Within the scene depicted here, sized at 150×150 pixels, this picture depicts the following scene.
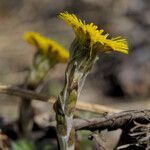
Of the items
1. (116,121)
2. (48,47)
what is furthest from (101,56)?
(116,121)

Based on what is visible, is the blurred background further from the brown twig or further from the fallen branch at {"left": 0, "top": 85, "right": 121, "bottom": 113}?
the brown twig

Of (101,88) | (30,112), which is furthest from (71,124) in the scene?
(101,88)

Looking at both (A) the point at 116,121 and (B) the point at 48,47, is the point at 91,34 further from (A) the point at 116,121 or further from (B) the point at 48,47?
(B) the point at 48,47

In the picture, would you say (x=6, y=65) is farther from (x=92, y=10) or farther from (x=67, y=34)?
(x=92, y=10)

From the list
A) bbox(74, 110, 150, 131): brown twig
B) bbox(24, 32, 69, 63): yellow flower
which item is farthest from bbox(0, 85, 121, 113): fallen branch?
bbox(74, 110, 150, 131): brown twig

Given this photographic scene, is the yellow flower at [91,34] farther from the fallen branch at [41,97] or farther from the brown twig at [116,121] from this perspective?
the fallen branch at [41,97]

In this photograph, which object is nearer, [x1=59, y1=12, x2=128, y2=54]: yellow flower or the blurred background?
[x1=59, y1=12, x2=128, y2=54]: yellow flower

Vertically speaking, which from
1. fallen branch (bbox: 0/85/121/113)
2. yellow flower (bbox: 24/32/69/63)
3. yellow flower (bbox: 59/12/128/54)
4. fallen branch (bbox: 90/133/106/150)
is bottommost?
fallen branch (bbox: 90/133/106/150)
